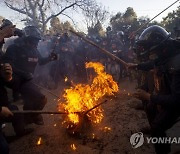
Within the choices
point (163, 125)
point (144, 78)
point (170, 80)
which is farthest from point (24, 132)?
point (144, 78)

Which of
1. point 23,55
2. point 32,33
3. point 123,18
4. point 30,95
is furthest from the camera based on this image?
point 123,18

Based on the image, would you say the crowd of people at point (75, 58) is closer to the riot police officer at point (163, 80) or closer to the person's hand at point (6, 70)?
the person's hand at point (6, 70)

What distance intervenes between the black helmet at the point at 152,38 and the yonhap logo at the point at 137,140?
70.7 inches

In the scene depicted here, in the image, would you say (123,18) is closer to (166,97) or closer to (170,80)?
(170,80)

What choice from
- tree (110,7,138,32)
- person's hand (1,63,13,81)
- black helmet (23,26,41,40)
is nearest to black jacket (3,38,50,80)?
black helmet (23,26,41,40)

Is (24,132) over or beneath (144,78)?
beneath

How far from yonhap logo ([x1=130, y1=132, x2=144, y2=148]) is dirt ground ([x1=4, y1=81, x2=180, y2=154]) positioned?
0.08m

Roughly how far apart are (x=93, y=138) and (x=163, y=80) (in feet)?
6.26

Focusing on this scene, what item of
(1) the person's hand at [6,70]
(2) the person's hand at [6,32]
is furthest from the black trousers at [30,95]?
(2) the person's hand at [6,32]

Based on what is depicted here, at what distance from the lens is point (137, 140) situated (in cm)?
501

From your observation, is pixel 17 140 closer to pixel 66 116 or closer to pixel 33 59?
pixel 66 116

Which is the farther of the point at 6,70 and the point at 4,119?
the point at 4,119

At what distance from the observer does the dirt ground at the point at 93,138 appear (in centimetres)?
470

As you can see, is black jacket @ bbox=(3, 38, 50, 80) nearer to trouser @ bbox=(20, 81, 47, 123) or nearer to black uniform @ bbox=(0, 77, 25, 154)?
trouser @ bbox=(20, 81, 47, 123)
